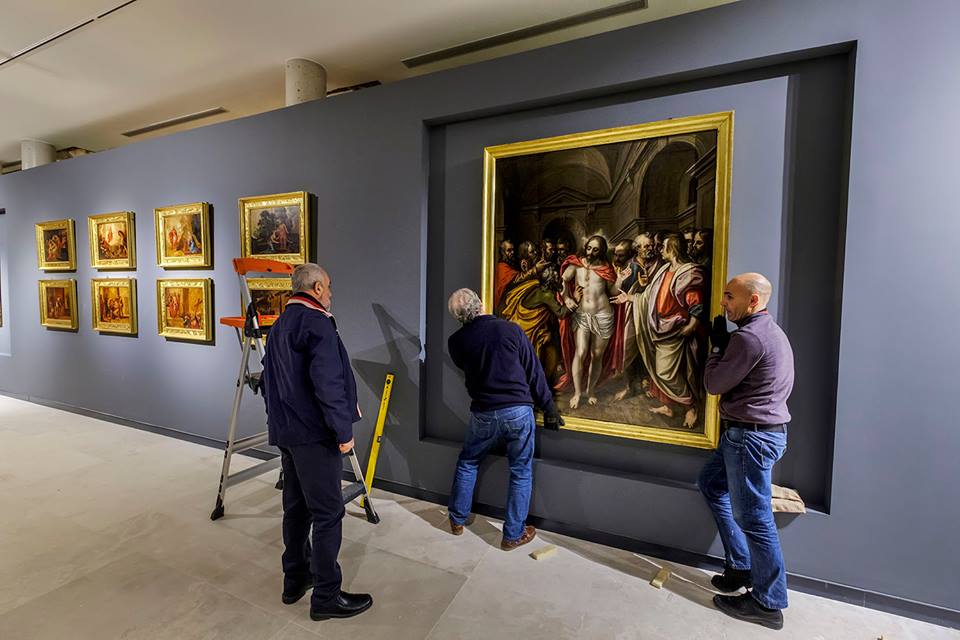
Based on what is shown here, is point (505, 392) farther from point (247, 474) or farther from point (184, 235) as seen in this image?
point (184, 235)

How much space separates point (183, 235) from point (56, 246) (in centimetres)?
269

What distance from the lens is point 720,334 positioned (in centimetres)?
221

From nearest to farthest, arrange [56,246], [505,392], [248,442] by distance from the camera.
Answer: [505,392], [248,442], [56,246]

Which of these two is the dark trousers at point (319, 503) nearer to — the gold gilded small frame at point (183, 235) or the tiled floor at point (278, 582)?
the tiled floor at point (278, 582)

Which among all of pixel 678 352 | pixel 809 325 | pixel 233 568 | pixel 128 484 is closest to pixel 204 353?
pixel 128 484

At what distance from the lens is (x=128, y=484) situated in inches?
140

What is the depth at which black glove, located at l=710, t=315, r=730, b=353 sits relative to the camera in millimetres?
2201

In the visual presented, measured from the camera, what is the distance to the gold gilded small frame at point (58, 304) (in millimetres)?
5391

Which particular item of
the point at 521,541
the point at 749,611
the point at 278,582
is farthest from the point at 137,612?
the point at 749,611

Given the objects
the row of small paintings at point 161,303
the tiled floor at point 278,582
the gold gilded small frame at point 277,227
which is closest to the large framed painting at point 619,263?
the tiled floor at point 278,582

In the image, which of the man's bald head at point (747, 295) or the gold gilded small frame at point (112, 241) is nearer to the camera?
the man's bald head at point (747, 295)

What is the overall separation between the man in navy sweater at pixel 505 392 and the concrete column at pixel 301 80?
2.76 m

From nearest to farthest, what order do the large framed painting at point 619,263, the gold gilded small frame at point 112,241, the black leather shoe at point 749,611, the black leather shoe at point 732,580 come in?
the black leather shoe at point 749,611 → the black leather shoe at point 732,580 → the large framed painting at point 619,263 → the gold gilded small frame at point 112,241

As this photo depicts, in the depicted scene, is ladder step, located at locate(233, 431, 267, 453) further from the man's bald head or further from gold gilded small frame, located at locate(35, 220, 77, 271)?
gold gilded small frame, located at locate(35, 220, 77, 271)
